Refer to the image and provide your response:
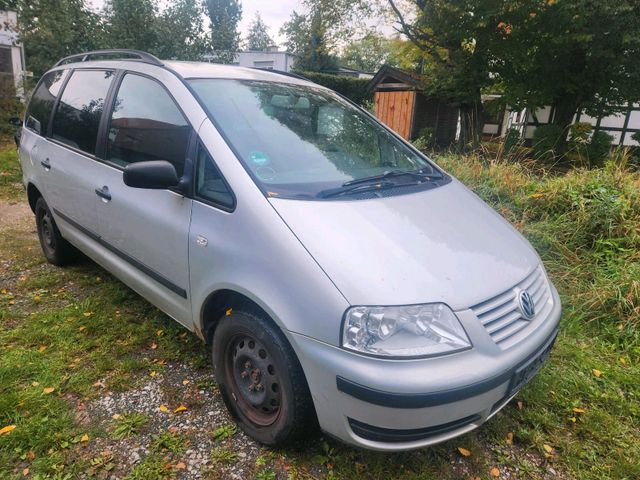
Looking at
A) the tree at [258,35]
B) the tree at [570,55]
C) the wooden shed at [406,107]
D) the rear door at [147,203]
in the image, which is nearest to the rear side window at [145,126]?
the rear door at [147,203]

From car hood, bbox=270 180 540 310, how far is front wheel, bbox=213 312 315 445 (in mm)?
436

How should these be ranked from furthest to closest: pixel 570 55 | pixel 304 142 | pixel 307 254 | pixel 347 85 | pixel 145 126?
pixel 347 85 < pixel 570 55 < pixel 145 126 < pixel 304 142 < pixel 307 254

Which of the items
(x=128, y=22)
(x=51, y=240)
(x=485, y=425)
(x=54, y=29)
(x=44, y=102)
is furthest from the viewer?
(x=128, y=22)

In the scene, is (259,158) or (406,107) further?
(406,107)

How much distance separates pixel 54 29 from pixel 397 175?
37.8 ft

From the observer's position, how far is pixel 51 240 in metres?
4.05

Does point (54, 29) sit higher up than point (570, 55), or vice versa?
point (570, 55)

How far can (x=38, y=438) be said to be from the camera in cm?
212

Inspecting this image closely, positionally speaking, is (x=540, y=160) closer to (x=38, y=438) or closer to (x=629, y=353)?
(x=629, y=353)

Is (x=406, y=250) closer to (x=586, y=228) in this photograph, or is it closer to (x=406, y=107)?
(x=586, y=228)

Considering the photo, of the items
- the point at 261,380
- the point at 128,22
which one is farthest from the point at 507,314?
the point at 128,22

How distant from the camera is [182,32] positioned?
1224 cm

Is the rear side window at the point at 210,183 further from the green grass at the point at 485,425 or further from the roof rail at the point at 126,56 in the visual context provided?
the green grass at the point at 485,425

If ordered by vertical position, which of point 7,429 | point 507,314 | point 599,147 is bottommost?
point 7,429
